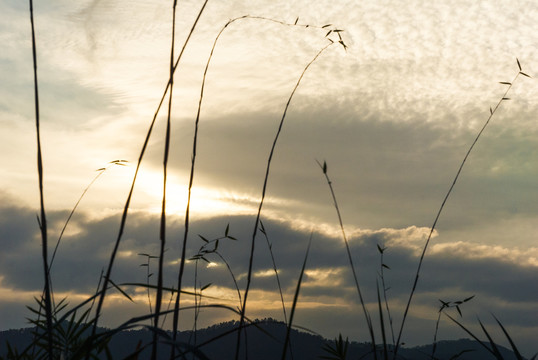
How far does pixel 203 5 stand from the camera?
1970 mm

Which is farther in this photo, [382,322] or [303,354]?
[303,354]

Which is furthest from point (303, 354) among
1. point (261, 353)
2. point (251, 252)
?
point (251, 252)

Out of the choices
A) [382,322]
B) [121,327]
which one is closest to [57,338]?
[121,327]

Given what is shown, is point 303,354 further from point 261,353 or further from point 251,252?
point 251,252

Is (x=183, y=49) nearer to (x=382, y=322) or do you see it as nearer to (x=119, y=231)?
(x=119, y=231)

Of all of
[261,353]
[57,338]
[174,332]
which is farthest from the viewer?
[261,353]

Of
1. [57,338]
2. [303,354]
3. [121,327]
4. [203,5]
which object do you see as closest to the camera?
[121,327]

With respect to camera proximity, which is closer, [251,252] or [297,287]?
[297,287]

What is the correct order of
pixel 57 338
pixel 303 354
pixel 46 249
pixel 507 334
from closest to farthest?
pixel 46 249 → pixel 507 334 → pixel 57 338 → pixel 303 354

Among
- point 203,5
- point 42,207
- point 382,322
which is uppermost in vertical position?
point 203,5

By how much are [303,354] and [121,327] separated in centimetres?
16137

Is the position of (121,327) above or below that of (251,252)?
below

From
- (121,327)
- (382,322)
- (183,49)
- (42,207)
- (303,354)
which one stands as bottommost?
(121,327)

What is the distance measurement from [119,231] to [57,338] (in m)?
1.07
